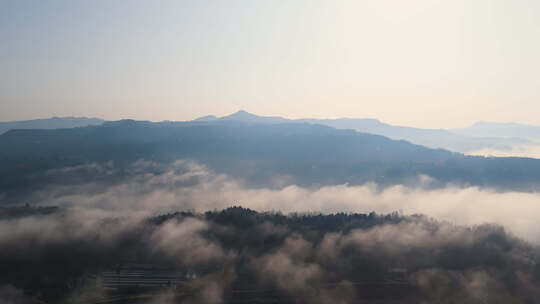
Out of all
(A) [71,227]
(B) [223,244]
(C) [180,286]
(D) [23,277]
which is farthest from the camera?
(A) [71,227]

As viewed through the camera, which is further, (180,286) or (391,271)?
(391,271)

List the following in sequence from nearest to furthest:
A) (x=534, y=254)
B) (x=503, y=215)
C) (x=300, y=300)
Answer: (x=300, y=300) < (x=534, y=254) < (x=503, y=215)

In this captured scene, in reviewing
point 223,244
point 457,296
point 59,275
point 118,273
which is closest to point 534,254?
point 457,296

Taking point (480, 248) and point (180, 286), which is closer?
point (180, 286)

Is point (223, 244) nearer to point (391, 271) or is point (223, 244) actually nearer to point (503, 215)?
point (391, 271)

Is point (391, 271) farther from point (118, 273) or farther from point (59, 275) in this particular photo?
point (59, 275)

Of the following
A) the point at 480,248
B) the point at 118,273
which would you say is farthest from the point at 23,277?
the point at 480,248

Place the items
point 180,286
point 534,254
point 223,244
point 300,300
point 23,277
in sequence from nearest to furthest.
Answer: point 300,300
point 180,286
point 23,277
point 534,254
point 223,244

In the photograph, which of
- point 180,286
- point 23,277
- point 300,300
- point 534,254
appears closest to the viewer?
point 300,300

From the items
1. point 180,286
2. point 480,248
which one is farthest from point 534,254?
point 180,286
